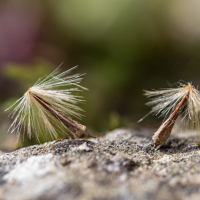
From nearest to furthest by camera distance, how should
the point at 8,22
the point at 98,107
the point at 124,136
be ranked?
1. the point at 124,136
2. the point at 98,107
3. the point at 8,22

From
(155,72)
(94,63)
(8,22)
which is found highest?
(8,22)

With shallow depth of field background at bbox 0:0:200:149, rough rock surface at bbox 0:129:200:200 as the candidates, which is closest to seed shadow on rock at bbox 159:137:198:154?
rough rock surface at bbox 0:129:200:200

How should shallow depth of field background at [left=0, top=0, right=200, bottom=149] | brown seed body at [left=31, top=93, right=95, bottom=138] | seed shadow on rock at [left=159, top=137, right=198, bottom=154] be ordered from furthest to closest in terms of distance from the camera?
1. shallow depth of field background at [left=0, top=0, right=200, bottom=149]
2. seed shadow on rock at [left=159, top=137, right=198, bottom=154]
3. brown seed body at [left=31, top=93, right=95, bottom=138]

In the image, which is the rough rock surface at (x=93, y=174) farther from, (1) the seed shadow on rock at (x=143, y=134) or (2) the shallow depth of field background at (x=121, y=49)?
(2) the shallow depth of field background at (x=121, y=49)

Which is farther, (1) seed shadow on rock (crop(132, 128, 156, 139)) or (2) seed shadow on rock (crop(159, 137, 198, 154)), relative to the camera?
(1) seed shadow on rock (crop(132, 128, 156, 139))

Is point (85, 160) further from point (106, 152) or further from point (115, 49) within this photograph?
point (115, 49)

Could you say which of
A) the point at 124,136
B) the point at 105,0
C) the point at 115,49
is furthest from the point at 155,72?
the point at 124,136

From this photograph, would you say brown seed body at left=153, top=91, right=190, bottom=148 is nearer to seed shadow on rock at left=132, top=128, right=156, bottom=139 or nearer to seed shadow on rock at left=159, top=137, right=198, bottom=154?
seed shadow on rock at left=159, top=137, right=198, bottom=154
